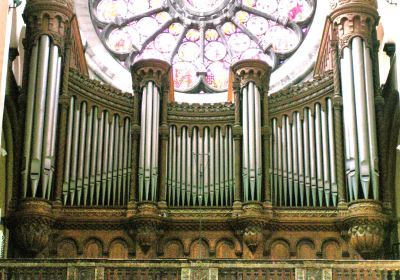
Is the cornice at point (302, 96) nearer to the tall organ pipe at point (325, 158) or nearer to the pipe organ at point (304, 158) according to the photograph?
the pipe organ at point (304, 158)

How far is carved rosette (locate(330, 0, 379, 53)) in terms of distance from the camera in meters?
24.6

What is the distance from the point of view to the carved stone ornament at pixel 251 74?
81.4ft

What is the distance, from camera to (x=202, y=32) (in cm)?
3112

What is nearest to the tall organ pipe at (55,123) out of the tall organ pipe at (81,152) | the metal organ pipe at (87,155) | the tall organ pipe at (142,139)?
the tall organ pipe at (81,152)

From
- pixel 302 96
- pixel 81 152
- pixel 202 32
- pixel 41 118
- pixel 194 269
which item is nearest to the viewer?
pixel 194 269

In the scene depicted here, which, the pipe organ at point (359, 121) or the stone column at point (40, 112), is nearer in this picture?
the stone column at point (40, 112)

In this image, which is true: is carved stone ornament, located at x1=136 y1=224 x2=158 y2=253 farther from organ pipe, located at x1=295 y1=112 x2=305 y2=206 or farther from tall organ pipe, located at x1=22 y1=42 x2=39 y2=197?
organ pipe, located at x1=295 y1=112 x2=305 y2=206

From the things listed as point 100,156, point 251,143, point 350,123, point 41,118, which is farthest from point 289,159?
point 41,118

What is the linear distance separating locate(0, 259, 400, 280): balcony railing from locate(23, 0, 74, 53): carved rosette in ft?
20.2

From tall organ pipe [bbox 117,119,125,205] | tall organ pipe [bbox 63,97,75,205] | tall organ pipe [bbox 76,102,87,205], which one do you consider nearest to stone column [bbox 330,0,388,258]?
tall organ pipe [bbox 117,119,125,205]

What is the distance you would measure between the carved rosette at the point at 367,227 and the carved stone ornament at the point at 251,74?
410cm

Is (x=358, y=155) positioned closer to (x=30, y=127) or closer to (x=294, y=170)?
(x=294, y=170)

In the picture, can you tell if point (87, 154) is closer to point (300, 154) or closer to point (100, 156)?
point (100, 156)

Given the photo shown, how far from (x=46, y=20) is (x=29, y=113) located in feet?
8.56
